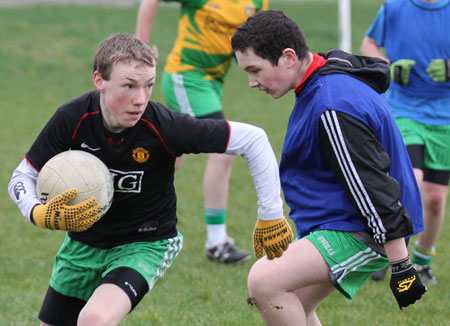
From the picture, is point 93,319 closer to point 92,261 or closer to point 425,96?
point 92,261

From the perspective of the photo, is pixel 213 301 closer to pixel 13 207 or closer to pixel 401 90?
pixel 401 90

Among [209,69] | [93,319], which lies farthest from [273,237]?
[209,69]

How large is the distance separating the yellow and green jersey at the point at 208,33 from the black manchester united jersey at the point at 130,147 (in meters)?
2.50

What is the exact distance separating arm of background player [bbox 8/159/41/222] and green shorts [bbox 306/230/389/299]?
54.1 inches

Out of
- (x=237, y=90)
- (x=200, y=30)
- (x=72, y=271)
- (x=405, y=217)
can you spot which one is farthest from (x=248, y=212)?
(x=237, y=90)

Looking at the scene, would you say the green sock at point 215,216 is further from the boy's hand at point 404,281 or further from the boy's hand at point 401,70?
the boy's hand at point 404,281

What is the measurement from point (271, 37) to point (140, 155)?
897mm

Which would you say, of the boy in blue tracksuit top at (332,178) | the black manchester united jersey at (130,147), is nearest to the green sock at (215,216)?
the black manchester united jersey at (130,147)

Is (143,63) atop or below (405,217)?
atop

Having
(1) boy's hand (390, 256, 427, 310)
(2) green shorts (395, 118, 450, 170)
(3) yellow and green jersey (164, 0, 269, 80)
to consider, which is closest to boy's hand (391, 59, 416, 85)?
(2) green shorts (395, 118, 450, 170)

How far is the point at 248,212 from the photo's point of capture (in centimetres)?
767

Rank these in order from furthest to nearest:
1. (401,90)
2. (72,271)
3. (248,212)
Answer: (248,212) → (401,90) → (72,271)

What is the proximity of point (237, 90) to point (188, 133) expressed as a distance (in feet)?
36.2

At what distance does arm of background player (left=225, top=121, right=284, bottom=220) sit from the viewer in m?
3.73
